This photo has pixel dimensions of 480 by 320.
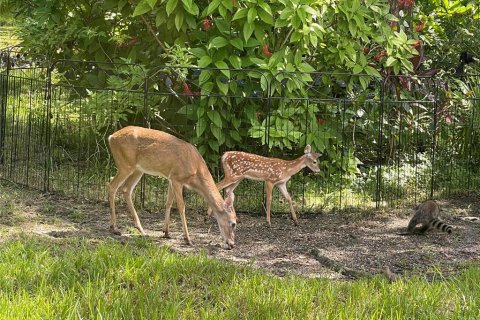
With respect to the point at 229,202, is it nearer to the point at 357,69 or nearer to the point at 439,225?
the point at 439,225

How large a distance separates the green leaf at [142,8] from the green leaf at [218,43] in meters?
0.96

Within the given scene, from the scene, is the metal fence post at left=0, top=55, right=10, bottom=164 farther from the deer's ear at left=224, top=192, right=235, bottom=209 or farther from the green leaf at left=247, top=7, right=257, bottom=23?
the deer's ear at left=224, top=192, right=235, bottom=209

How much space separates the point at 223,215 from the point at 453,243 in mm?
2727

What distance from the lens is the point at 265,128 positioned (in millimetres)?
10758

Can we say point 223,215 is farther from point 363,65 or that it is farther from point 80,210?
point 363,65

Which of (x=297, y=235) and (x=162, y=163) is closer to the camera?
(x=162, y=163)

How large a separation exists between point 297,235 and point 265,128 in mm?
1814

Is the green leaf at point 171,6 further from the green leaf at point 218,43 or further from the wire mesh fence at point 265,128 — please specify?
the wire mesh fence at point 265,128

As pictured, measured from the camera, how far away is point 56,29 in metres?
12.4

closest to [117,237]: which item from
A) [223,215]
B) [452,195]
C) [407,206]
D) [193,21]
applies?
[223,215]

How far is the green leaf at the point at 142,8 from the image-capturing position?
35.3ft

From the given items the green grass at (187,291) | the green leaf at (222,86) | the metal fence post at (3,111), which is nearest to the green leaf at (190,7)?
the green leaf at (222,86)

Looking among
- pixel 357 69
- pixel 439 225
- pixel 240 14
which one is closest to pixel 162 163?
pixel 240 14

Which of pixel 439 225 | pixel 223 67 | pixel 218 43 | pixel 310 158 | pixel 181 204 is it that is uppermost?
pixel 218 43
